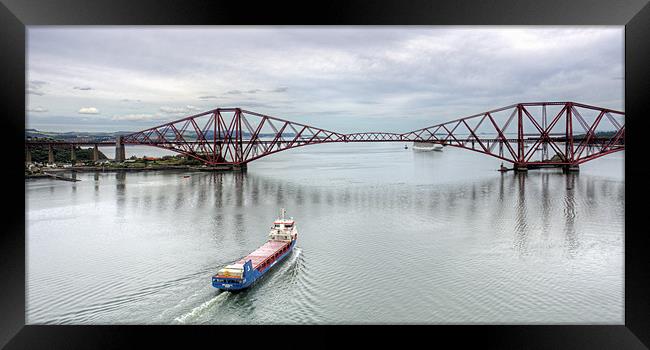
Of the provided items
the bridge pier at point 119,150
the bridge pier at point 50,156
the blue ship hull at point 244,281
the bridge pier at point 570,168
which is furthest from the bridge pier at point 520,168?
the bridge pier at point 50,156

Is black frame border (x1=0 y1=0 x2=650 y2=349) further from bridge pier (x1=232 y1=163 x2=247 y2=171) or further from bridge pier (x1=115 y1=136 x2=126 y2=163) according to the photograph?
bridge pier (x1=115 y1=136 x2=126 y2=163)

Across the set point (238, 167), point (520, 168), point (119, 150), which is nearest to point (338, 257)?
point (238, 167)

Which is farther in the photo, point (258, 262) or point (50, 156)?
point (50, 156)

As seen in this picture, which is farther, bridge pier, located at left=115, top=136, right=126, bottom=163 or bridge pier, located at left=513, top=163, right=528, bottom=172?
bridge pier, located at left=115, top=136, right=126, bottom=163

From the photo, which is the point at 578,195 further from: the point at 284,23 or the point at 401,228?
the point at 284,23

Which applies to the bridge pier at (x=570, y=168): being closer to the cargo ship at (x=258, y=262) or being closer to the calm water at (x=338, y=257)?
the calm water at (x=338, y=257)

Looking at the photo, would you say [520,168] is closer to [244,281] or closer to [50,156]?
[244,281]

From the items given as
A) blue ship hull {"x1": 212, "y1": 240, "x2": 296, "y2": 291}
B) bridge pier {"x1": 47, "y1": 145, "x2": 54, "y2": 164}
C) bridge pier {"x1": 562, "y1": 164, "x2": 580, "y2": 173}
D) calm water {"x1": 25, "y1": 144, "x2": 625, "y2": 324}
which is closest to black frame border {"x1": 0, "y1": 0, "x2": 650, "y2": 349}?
calm water {"x1": 25, "y1": 144, "x2": 625, "y2": 324}
